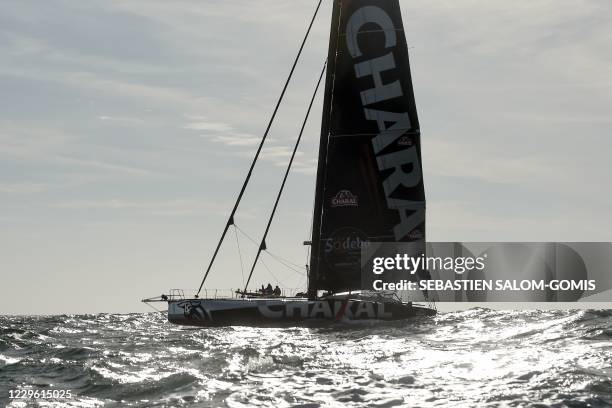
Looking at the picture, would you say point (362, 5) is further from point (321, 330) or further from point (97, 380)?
point (97, 380)

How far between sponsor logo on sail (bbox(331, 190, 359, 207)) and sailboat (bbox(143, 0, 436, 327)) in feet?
0.15

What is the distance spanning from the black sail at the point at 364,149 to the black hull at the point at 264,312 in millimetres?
3051

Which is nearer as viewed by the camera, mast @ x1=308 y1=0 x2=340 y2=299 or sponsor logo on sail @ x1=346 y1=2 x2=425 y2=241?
mast @ x1=308 y1=0 x2=340 y2=299

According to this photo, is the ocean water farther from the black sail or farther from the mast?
the black sail

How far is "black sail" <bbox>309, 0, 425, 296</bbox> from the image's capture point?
36969 millimetres

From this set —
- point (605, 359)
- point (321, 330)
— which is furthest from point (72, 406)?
point (321, 330)

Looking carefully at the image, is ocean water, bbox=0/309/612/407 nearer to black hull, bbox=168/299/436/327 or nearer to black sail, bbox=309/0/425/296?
black hull, bbox=168/299/436/327

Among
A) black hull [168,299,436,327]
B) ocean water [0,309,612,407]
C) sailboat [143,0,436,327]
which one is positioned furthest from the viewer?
sailboat [143,0,436,327]

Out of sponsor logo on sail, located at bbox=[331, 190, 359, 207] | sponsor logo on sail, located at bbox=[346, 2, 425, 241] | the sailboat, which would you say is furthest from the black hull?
sponsor logo on sail, located at bbox=[346, 2, 425, 241]

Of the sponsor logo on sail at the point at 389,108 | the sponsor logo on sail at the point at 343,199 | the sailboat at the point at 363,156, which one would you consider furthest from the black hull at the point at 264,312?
the sponsor logo on sail at the point at 389,108

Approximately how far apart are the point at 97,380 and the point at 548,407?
1019 cm

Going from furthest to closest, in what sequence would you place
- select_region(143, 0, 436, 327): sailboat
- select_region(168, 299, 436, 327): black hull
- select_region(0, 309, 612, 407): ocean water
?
select_region(143, 0, 436, 327): sailboat, select_region(168, 299, 436, 327): black hull, select_region(0, 309, 612, 407): ocean water

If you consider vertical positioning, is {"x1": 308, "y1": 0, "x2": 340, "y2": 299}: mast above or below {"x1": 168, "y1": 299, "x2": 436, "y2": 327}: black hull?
above

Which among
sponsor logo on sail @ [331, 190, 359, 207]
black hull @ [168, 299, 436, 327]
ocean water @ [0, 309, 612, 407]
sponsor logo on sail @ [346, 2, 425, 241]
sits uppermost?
sponsor logo on sail @ [346, 2, 425, 241]
